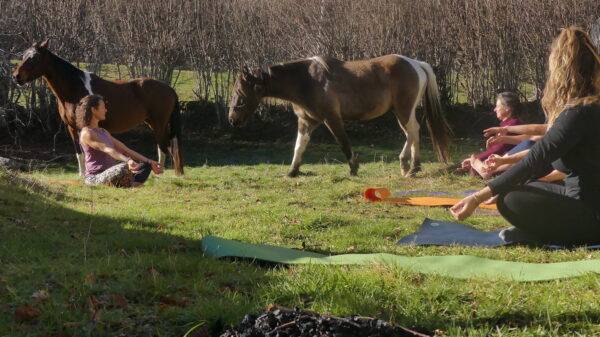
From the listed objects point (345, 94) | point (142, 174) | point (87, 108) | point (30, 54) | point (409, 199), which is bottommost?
point (409, 199)

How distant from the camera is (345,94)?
44.0ft

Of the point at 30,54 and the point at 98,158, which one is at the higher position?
the point at 30,54

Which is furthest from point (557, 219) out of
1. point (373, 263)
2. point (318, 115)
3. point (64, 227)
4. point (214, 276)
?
point (318, 115)

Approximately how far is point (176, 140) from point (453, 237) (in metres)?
8.86

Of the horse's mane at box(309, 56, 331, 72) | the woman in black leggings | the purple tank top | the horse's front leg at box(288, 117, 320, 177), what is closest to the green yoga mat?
the woman in black leggings

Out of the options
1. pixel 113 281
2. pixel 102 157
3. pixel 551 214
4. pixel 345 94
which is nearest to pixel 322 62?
pixel 345 94

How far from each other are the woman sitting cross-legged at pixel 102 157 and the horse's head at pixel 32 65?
295 centimetres

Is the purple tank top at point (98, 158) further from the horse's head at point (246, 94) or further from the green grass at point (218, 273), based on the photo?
the horse's head at point (246, 94)

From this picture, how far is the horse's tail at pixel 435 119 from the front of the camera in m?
13.8

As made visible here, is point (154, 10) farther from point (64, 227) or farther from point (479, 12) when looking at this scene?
point (64, 227)

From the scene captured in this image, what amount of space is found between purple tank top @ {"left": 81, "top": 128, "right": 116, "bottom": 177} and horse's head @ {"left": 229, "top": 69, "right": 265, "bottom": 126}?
3.65 meters

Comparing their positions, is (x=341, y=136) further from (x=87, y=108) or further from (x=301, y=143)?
(x=87, y=108)

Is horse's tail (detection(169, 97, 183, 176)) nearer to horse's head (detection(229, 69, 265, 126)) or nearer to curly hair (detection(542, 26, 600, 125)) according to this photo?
horse's head (detection(229, 69, 265, 126))

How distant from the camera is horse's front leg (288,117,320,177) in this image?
1308 centimetres
